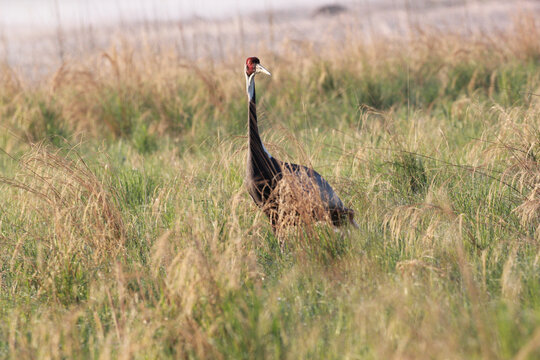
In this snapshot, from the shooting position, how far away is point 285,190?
307 cm

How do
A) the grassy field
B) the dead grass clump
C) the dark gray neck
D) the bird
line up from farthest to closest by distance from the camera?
the dark gray neck → the bird → the dead grass clump → the grassy field

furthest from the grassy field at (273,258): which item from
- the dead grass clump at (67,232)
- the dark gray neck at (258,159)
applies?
the dark gray neck at (258,159)

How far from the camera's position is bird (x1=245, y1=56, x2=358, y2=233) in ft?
10.2

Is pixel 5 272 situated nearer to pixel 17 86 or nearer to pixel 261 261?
pixel 261 261

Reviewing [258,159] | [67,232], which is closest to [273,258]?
[258,159]

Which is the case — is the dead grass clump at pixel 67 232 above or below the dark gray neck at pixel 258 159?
below

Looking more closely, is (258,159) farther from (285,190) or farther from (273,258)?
(273,258)

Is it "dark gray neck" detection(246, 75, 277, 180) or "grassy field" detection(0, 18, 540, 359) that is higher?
"dark gray neck" detection(246, 75, 277, 180)

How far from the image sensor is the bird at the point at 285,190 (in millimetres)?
3094

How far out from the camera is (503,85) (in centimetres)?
633

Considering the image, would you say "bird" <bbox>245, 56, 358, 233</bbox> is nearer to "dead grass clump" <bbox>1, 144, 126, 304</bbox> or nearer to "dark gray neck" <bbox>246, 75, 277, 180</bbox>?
"dark gray neck" <bbox>246, 75, 277, 180</bbox>

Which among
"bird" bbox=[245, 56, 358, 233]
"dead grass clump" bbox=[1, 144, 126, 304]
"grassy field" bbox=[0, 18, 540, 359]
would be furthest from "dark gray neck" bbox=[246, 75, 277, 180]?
"dead grass clump" bbox=[1, 144, 126, 304]

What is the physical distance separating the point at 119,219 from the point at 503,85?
4.58 meters

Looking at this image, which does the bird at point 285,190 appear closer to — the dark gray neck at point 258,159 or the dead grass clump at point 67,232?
the dark gray neck at point 258,159
